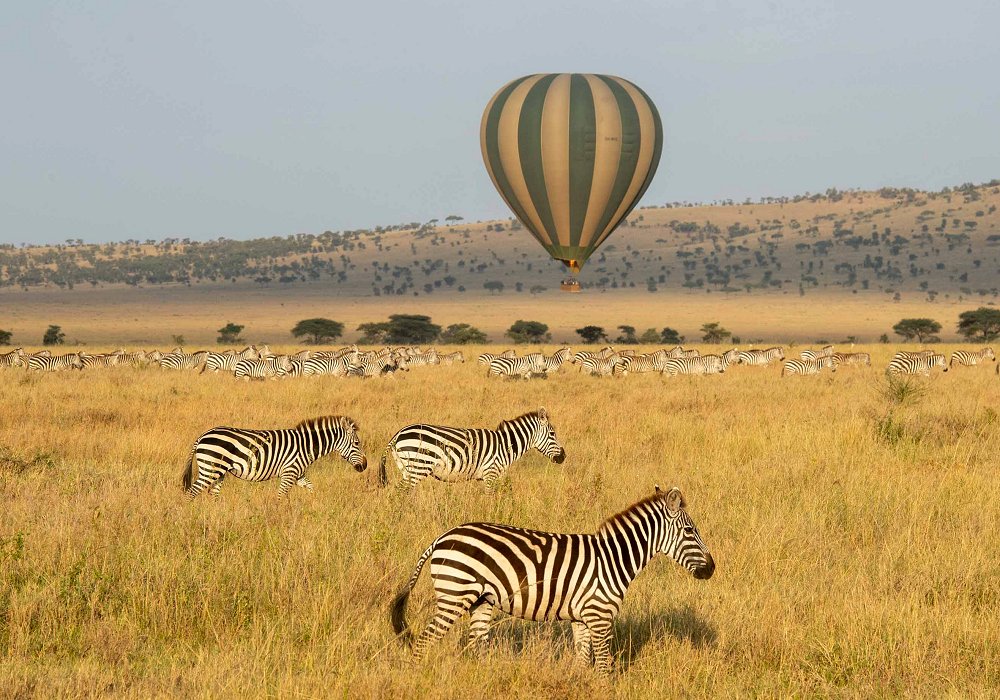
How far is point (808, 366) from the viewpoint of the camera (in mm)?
32125

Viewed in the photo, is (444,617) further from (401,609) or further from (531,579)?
(531,579)

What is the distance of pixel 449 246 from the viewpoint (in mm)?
148750

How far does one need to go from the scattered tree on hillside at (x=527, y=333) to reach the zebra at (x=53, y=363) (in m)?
36.6

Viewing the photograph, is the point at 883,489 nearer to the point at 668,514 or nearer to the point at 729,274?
the point at 668,514

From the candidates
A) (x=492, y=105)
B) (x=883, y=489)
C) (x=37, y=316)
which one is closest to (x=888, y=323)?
(x=492, y=105)

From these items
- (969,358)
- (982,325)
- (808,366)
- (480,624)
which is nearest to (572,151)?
(808,366)

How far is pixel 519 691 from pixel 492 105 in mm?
22470

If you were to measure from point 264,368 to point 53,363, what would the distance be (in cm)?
707

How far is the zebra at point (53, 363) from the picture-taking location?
1233 inches

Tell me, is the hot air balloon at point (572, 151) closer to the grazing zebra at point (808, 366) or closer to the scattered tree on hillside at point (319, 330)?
the grazing zebra at point (808, 366)

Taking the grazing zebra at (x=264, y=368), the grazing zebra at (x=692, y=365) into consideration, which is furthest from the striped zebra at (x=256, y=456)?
the grazing zebra at (x=692, y=365)

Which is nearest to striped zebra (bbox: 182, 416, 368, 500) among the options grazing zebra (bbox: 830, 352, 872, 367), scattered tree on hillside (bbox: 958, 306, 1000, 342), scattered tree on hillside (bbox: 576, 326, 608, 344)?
grazing zebra (bbox: 830, 352, 872, 367)

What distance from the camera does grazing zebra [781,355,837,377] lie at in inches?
1242

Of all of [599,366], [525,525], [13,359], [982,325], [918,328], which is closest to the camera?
[525,525]
